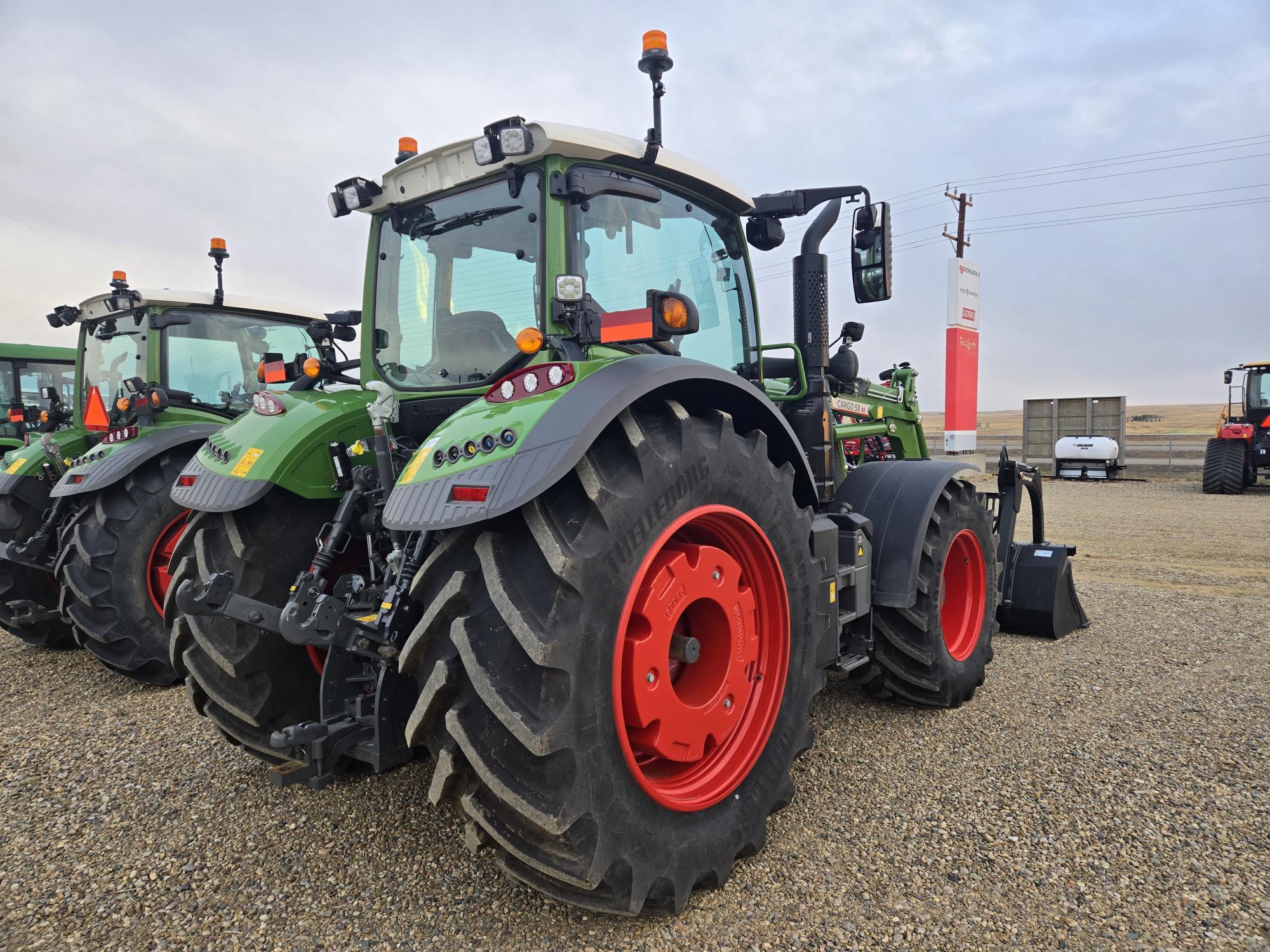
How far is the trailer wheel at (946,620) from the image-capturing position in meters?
3.47

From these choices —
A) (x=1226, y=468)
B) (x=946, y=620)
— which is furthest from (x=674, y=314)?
(x=1226, y=468)

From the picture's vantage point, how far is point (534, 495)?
174cm

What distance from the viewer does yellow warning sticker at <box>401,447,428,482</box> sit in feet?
6.60

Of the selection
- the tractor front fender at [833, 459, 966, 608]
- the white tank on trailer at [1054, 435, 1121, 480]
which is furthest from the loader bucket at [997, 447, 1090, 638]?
the white tank on trailer at [1054, 435, 1121, 480]

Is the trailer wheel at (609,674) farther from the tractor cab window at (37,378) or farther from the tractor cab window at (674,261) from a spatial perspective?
the tractor cab window at (37,378)

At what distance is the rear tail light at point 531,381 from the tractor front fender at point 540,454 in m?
0.06

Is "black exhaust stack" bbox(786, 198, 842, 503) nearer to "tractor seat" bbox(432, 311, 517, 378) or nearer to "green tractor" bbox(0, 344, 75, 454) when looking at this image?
"tractor seat" bbox(432, 311, 517, 378)

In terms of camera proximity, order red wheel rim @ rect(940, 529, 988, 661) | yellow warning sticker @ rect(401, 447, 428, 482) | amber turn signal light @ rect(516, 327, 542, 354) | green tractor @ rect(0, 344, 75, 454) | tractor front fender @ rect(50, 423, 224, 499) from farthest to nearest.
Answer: green tractor @ rect(0, 344, 75, 454)
tractor front fender @ rect(50, 423, 224, 499)
red wheel rim @ rect(940, 529, 988, 661)
amber turn signal light @ rect(516, 327, 542, 354)
yellow warning sticker @ rect(401, 447, 428, 482)

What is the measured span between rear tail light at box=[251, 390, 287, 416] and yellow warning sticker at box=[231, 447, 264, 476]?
0.23m

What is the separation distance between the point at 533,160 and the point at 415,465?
1.14 m

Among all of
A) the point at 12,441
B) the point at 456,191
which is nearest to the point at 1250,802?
the point at 456,191

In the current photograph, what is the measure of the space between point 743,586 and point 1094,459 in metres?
18.8

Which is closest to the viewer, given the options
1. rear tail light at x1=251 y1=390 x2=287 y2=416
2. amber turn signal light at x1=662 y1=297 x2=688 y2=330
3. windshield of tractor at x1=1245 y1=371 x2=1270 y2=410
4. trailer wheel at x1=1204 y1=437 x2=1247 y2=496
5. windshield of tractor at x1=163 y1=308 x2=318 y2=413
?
amber turn signal light at x1=662 y1=297 x2=688 y2=330

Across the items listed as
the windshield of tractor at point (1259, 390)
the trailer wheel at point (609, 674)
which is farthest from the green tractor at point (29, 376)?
the windshield of tractor at point (1259, 390)
